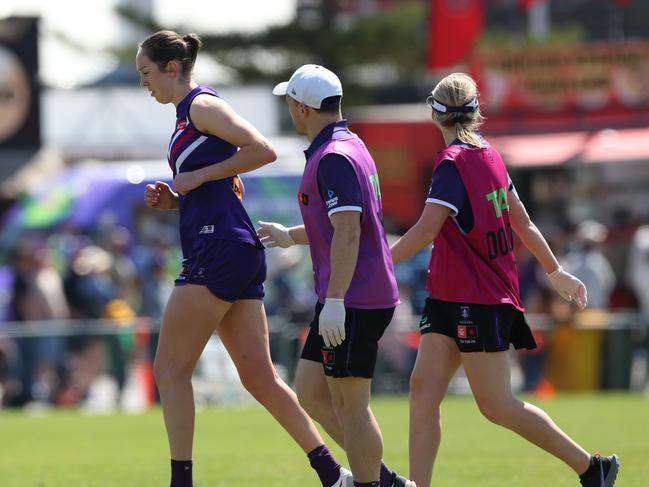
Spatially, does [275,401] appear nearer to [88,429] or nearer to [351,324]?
[351,324]

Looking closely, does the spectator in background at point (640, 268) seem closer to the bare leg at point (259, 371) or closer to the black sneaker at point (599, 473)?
the black sneaker at point (599, 473)

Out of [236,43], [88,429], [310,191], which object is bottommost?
[88,429]

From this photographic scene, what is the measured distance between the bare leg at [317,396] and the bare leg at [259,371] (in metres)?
0.14

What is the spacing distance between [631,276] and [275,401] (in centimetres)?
→ 1340

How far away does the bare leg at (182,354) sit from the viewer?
766 cm

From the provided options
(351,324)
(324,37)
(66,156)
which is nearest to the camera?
(351,324)

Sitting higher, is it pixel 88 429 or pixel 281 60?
pixel 281 60

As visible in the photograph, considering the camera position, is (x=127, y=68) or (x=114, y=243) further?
(x=127, y=68)

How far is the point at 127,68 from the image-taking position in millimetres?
35062

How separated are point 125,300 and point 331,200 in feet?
43.2

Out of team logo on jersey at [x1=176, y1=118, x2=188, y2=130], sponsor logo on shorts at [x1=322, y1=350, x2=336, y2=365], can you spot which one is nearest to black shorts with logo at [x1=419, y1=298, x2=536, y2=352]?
sponsor logo on shorts at [x1=322, y1=350, x2=336, y2=365]

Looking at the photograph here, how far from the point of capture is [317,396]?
767 centimetres

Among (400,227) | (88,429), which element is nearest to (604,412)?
(88,429)

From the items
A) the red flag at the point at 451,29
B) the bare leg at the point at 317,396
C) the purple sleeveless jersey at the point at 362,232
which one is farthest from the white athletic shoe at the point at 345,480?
the red flag at the point at 451,29
